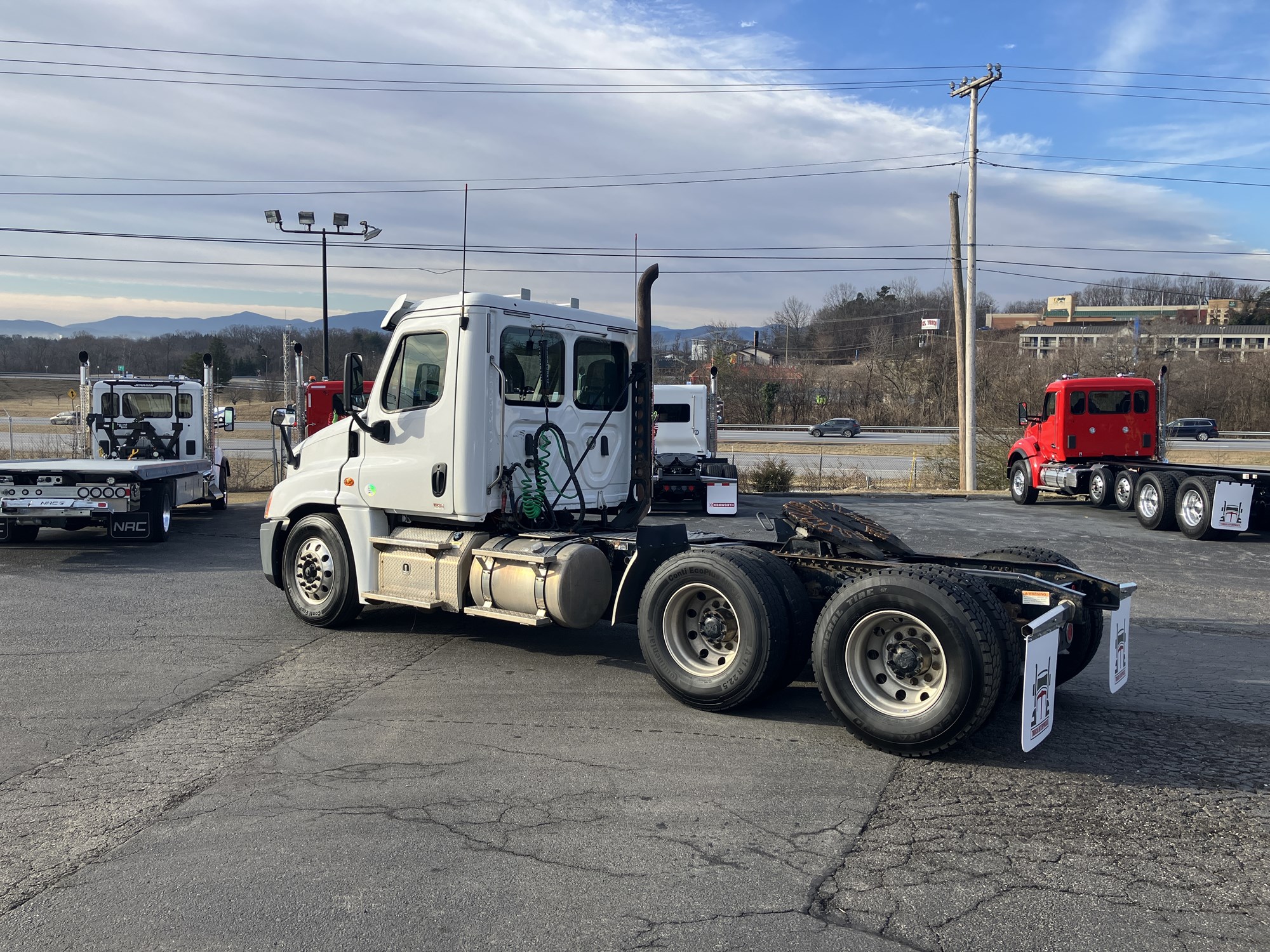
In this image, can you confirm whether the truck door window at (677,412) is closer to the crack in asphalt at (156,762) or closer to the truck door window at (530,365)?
the truck door window at (530,365)

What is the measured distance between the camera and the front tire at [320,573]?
27.2 ft

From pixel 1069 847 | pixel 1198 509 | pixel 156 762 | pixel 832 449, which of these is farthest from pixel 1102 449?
pixel 832 449

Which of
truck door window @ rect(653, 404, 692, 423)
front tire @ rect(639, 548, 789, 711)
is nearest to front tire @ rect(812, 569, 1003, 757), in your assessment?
front tire @ rect(639, 548, 789, 711)

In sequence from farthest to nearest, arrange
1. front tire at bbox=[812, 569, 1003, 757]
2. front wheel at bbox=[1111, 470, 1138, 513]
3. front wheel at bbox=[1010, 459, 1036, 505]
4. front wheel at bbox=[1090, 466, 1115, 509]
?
front wheel at bbox=[1010, 459, 1036, 505] → front wheel at bbox=[1090, 466, 1115, 509] → front wheel at bbox=[1111, 470, 1138, 513] → front tire at bbox=[812, 569, 1003, 757]

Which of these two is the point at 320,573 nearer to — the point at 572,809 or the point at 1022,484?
the point at 572,809

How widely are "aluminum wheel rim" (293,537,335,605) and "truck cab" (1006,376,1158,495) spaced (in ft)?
53.6

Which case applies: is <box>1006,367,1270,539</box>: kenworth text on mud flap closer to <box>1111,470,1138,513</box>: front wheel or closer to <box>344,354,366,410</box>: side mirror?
<box>1111,470,1138,513</box>: front wheel

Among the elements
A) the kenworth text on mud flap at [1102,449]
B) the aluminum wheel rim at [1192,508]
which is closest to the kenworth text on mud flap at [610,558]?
the aluminum wheel rim at [1192,508]

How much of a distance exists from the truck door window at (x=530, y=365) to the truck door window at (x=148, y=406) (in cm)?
1230

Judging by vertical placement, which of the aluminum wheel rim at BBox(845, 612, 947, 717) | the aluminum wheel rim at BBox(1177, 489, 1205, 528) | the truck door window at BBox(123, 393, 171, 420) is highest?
the truck door window at BBox(123, 393, 171, 420)

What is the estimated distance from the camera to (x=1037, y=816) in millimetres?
4508

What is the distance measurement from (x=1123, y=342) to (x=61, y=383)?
79.3m

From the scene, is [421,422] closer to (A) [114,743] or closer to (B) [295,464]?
(B) [295,464]

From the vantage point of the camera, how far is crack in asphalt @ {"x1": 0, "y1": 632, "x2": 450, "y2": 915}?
13.8ft
